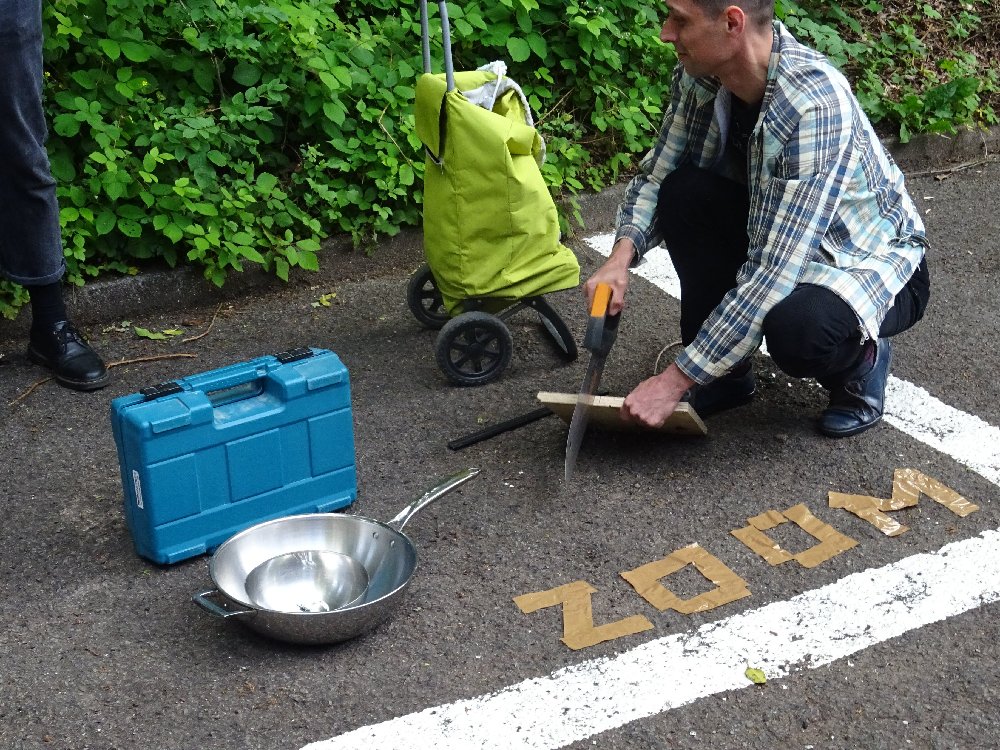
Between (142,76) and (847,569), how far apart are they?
312cm

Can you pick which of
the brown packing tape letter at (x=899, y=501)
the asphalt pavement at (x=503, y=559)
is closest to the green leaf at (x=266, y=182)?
the asphalt pavement at (x=503, y=559)

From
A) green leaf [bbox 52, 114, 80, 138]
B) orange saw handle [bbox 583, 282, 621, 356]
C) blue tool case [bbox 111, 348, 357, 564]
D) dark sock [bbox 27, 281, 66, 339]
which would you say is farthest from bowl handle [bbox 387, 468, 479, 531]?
green leaf [bbox 52, 114, 80, 138]

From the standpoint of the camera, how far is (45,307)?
377 cm

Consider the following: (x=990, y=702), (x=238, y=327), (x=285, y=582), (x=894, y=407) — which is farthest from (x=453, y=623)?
(x=238, y=327)

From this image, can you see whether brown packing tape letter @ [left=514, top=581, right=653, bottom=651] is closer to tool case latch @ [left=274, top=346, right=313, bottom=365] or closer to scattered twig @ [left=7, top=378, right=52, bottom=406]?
tool case latch @ [left=274, top=346, right=313, bottom=365]

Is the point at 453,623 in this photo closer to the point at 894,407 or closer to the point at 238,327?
the point at 894,407

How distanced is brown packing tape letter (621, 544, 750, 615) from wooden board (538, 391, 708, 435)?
0.39 metres

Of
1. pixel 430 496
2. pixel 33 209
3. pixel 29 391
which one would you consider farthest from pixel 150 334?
pixel 430 496

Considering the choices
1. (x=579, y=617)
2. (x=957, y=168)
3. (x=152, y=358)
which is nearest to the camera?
(x=579, y=617)

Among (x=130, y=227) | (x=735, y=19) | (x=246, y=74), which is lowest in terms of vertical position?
(x=130, y=227)

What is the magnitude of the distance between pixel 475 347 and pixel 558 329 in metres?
0.31

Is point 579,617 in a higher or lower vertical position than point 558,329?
lower

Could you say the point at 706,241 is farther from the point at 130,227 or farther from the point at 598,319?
the point at 130,227

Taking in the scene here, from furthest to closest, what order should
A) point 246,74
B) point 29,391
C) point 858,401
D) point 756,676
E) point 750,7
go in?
point 246,74 < point 29,391 < point 858,401 < point 750,7 < point 756,676
